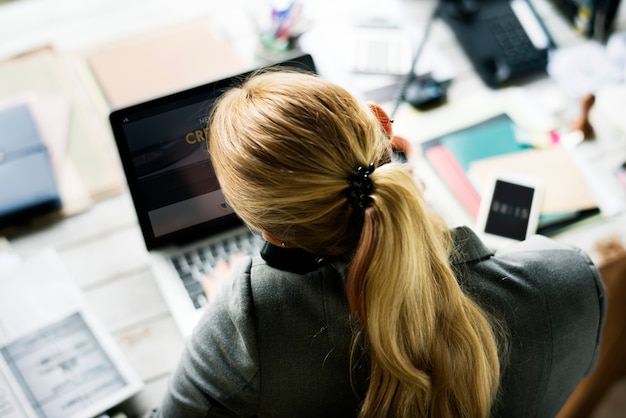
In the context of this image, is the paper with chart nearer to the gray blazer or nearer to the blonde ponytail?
the gray blazer

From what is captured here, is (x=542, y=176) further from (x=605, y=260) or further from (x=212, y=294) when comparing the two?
(x=212, y=294)

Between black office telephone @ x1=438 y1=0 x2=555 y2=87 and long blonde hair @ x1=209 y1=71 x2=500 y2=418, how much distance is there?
685mm

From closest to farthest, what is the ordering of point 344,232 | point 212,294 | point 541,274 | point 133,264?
1. point 344,232
2. point 541,274
3. point 212,294
4. point 133,264

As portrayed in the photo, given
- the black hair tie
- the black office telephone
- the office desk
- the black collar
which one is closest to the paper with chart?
the office desk

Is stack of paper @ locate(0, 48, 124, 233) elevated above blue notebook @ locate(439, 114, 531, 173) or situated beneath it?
elevated above

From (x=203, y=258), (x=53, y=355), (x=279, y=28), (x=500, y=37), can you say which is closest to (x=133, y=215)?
(x=203, y=258)

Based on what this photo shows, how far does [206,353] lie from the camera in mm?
848

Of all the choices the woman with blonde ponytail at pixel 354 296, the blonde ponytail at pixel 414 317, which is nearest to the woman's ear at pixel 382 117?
the woman with blonde ponytail at pixel 354 296

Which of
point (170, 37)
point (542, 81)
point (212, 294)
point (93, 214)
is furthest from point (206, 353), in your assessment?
point (542, 81)

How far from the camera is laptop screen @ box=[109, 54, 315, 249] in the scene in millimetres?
997

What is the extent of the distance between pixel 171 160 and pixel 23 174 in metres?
0.36

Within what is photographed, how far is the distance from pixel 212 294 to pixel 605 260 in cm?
69

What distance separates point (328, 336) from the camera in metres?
0.81

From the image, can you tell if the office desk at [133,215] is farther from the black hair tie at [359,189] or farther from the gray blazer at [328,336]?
the black hair tie at [359,189]
